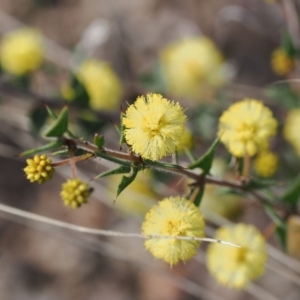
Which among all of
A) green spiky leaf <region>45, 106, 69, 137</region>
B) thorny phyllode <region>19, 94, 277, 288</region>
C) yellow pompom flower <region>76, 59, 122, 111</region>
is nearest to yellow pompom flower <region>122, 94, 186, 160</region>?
thorny phyllode <region>19, 94, 277, 288</region>

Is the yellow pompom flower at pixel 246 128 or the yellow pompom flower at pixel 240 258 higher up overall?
the yellow pompom flower at pixel 246 128

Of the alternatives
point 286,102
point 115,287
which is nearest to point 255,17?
point 286,102

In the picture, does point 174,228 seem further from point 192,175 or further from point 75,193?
point 75,193

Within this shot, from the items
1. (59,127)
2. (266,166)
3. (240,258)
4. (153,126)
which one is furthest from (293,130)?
(59,127)

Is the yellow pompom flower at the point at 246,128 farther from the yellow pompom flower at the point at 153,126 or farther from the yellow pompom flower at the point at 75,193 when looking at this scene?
the yellow pompom flower at the point at 75,193

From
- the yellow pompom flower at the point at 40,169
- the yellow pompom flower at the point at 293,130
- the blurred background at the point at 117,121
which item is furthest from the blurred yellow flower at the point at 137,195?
the yellow pompom flower at the point at 40,169

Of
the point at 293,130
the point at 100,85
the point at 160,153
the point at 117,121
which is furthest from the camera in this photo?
the point at 100,85

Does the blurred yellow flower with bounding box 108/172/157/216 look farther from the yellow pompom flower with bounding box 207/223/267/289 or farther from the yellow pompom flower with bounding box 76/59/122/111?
the yellow pompom flower with bounding box 207/223/267/289

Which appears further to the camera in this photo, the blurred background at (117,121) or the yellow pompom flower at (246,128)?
the blurred background at (117,121)
